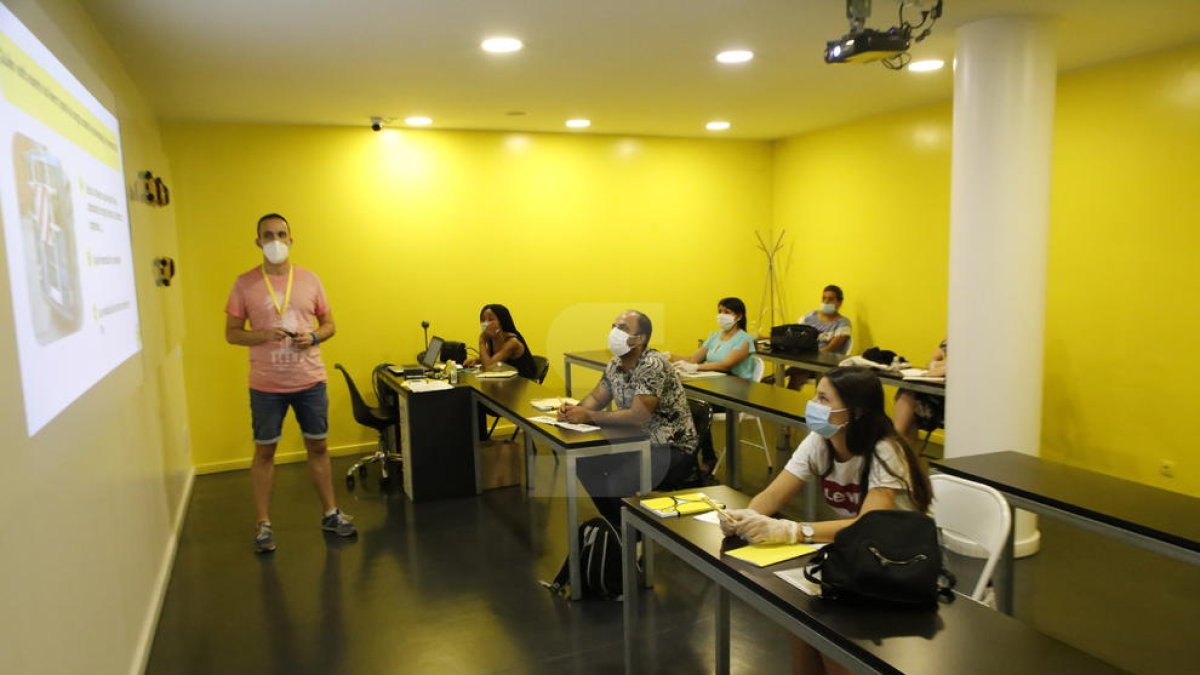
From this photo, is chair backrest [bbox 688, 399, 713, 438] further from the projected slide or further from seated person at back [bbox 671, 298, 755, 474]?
the projected slide

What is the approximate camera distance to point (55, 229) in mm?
2107

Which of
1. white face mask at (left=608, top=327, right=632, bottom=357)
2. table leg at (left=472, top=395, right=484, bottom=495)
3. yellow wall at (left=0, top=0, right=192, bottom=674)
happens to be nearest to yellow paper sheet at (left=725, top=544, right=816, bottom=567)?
white face mask at (left=608, top=327, right=632, bottom=357)

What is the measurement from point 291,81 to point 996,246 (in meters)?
3.86

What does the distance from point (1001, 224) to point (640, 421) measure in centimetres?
191

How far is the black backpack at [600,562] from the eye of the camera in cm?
335

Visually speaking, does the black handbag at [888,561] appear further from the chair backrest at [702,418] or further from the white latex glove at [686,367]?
the white latex glove at [686,367]

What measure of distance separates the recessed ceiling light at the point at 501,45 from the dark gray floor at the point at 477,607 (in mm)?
2571

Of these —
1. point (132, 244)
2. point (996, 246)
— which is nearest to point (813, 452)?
point (996, 246)

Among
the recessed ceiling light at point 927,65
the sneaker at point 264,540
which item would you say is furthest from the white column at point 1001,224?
the sneaker at point 264,540

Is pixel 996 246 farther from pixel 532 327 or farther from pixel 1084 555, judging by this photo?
pixel 532 327

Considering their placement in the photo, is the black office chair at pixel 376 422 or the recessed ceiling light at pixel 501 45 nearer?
the recessed ceiling light at pixel 501 45

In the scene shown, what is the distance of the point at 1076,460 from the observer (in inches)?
195

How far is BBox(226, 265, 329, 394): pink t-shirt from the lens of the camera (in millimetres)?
3838

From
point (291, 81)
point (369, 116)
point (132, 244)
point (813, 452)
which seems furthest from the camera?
point (369, 116)
